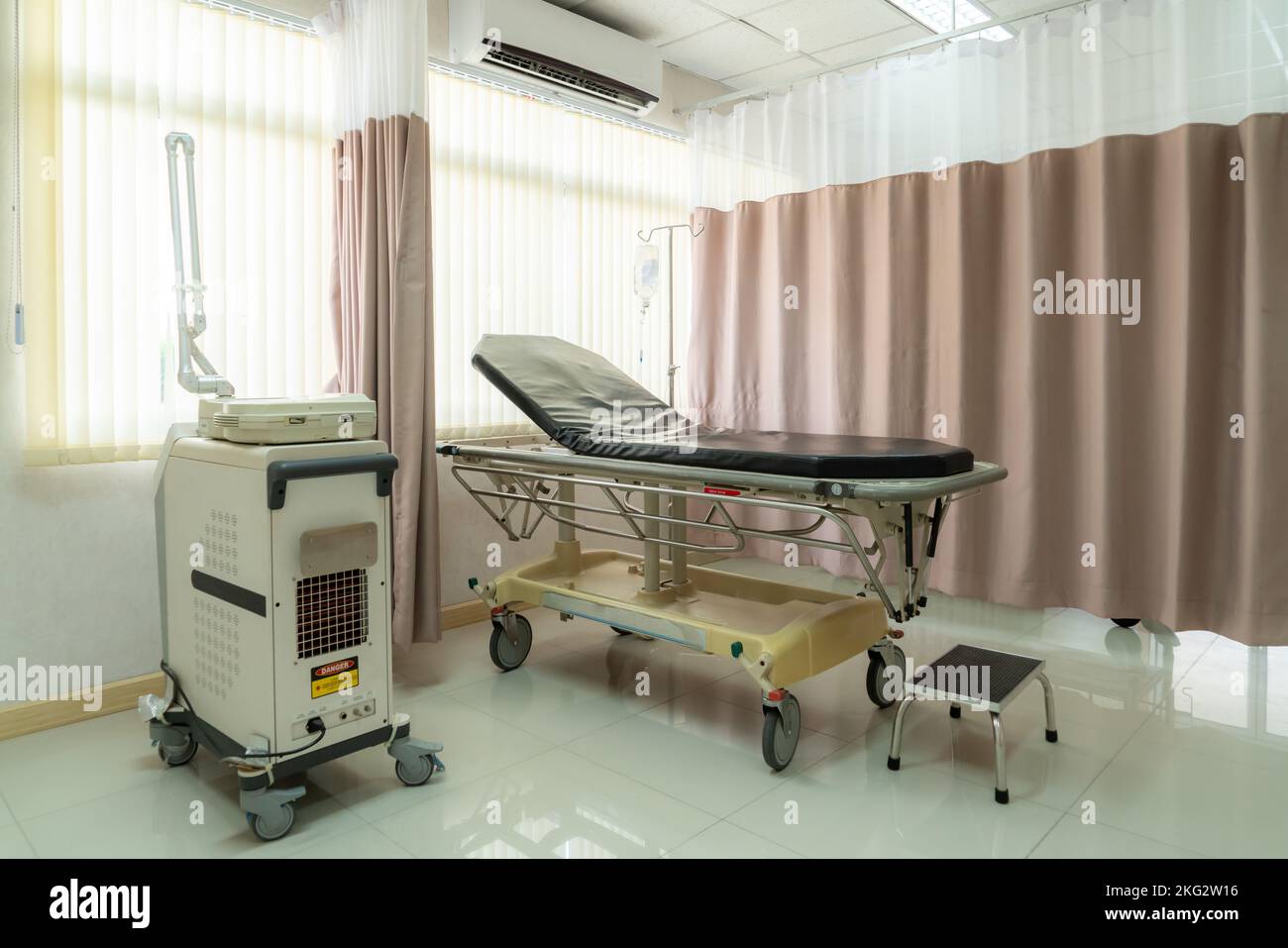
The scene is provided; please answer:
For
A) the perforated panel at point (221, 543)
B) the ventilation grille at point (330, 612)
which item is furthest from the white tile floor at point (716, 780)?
the perforated panel at point (221, 543)

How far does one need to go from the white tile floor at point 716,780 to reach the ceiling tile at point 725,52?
2935 mm

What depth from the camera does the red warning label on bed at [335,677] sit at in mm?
1980

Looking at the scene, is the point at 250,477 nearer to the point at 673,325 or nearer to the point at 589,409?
the point at 589,409

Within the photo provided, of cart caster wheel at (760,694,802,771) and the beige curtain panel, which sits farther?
the beige curtain panel

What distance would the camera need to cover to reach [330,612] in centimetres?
200

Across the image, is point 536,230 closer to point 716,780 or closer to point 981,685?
point 716,780

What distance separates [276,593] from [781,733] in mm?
1326

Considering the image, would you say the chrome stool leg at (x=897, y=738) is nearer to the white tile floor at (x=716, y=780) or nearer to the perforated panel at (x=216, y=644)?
the white tile floor at (x=716, y=780)

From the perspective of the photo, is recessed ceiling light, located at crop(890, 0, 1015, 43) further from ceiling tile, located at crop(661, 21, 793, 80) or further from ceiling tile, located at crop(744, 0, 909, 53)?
ceiling tile, located at crop(661, 21, 793, 80)

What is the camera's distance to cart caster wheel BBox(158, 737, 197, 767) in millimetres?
2262

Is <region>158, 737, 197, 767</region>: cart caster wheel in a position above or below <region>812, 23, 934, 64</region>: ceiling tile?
below

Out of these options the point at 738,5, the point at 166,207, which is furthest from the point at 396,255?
the point at 738,5

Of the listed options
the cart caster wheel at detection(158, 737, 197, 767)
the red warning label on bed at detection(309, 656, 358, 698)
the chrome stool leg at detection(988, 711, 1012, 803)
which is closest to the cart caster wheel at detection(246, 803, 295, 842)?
the red warning label on bed at detection(309, 656, 358, 698)

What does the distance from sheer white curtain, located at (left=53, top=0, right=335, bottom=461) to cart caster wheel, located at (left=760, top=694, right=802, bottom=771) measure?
2038 millimetres
